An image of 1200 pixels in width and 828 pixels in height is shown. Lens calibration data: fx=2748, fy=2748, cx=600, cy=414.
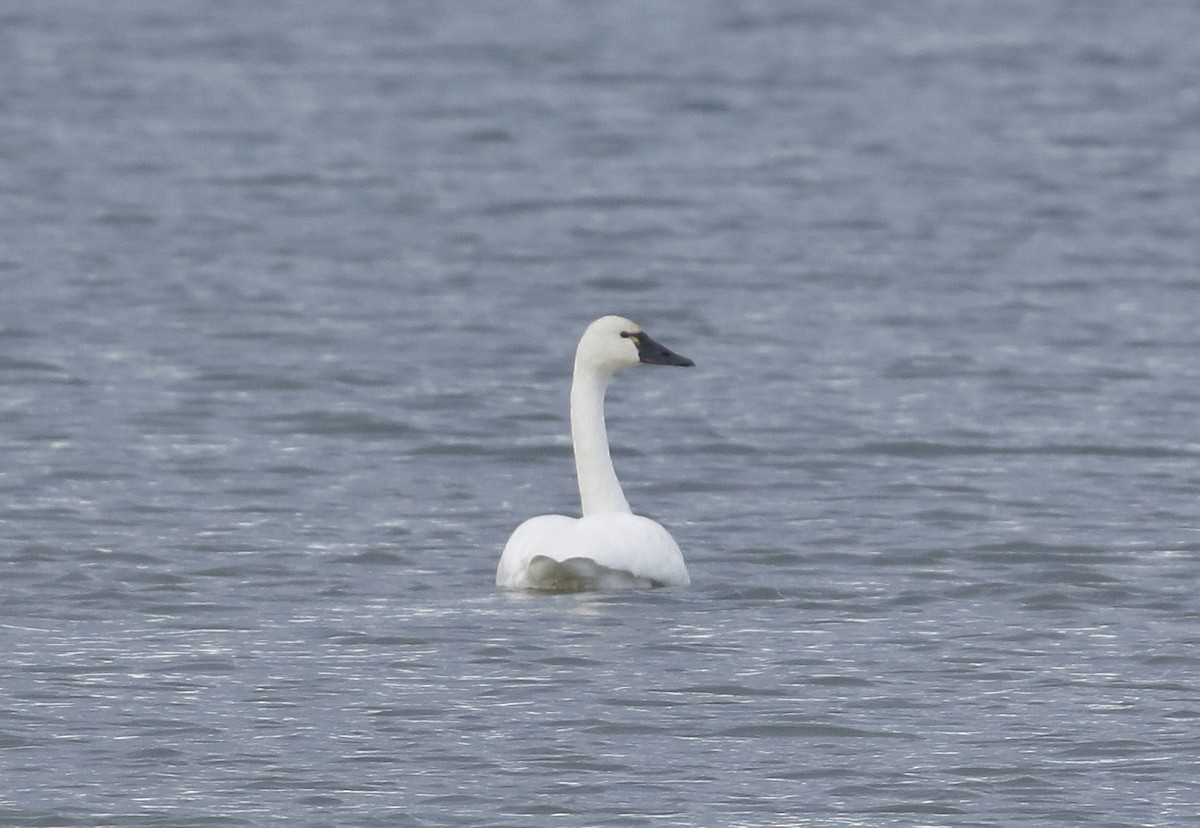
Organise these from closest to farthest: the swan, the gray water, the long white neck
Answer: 1. the gray water
2. the swan
3. the long white neck

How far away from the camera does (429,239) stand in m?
21.0

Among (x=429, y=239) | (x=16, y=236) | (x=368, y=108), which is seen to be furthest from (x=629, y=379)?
(x=368, y=108)

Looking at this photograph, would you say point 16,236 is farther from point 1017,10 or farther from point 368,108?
point 1017,10

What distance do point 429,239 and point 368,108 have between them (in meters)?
A: 7.05

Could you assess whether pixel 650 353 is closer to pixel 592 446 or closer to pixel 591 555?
pixel 592 446

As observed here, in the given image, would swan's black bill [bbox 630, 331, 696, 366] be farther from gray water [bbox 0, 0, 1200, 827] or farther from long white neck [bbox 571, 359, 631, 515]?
gray water [bbox 0, 0, 1200, 827]

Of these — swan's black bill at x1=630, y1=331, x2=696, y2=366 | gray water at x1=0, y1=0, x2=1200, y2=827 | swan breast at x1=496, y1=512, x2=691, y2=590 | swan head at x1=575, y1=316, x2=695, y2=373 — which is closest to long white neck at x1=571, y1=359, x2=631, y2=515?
swan head at x1=575, y1=316, x2=695, y2=373

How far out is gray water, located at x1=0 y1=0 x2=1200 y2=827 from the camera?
28.0 feet

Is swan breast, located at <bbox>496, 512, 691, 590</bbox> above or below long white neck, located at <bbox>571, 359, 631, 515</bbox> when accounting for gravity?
below

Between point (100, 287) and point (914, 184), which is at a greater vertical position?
point (914, 184)

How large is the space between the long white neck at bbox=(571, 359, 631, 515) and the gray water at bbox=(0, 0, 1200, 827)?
48 centimetres

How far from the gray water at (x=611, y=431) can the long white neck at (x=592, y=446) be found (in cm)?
48

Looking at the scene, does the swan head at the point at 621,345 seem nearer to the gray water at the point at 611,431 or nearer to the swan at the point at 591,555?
the swan at the point at 591,555

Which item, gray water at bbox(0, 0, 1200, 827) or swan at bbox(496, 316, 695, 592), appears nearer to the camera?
gray water at bbox(0, 0, 1200, 827)
